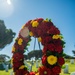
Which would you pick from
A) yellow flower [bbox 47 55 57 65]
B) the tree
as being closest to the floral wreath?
yellow flower [bbox 47 55 57 65]

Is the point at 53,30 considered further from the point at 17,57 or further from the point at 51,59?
the point at 17,57

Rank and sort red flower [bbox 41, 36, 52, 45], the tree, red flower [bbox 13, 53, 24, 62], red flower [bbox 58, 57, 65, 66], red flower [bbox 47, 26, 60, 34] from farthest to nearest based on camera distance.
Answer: the tree
red flower [bbox 13, 53, 24, 62]
red flower [bbox 47, 26, 60, 34]
red flower [bbox 41, 36, 52, 45]
red flower [bbox 58, 57, 65, 66]

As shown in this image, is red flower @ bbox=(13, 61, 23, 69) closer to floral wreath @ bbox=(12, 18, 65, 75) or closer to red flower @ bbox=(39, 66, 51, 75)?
floral wreath @ bbox=(12, 18, 65, 75)

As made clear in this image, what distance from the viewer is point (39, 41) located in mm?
13430

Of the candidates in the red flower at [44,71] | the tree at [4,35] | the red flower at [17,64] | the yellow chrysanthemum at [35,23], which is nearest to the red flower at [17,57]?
the red flower at [17,64]

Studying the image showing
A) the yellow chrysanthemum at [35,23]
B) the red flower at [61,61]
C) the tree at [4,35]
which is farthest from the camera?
the tree at [4,35]

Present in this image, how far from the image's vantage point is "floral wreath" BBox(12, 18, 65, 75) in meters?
12.0

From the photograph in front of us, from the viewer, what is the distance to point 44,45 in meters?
12.6

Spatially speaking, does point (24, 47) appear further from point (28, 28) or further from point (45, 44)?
point (45, 44)

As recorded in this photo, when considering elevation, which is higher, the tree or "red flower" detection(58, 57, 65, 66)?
the tree

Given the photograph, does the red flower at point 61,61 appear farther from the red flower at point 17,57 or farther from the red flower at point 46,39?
the red flower at point 17,57

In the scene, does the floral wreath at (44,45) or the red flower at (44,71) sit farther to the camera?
the floral wreath at (44,45)

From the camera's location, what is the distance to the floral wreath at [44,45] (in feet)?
39.4

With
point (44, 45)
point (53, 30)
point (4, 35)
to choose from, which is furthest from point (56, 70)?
point (4, 35)
